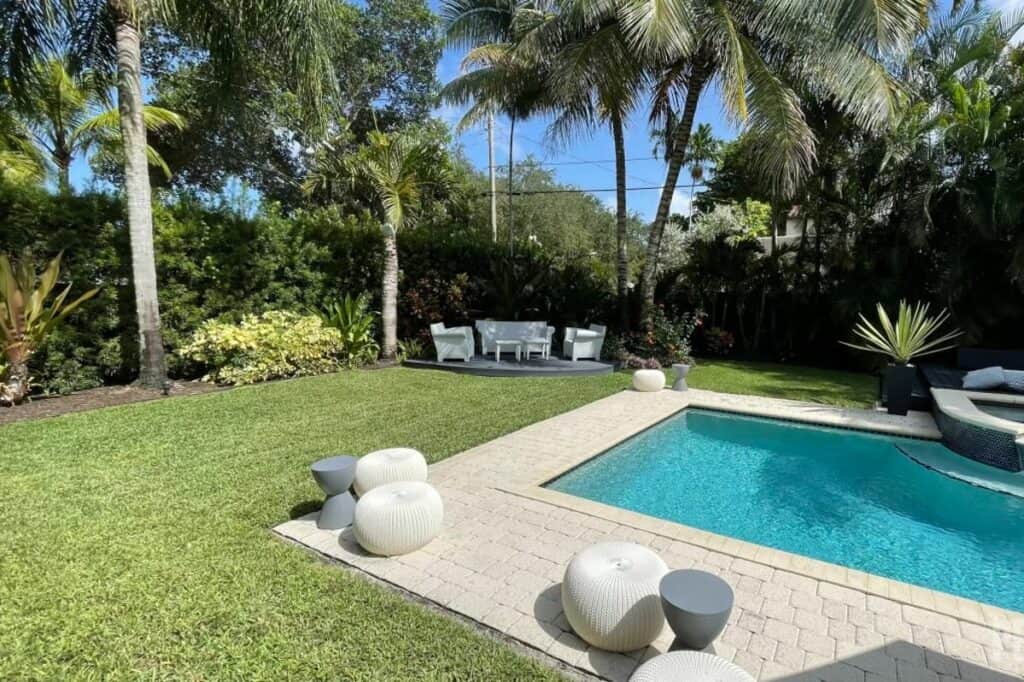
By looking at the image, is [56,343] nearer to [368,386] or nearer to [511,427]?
[368,386]

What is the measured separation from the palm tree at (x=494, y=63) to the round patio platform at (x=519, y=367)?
627 centimetres

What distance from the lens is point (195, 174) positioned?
19938mm

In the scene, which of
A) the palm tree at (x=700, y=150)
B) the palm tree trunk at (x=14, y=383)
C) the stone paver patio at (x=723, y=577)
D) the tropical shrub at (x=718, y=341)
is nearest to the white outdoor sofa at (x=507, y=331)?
the tropical shrub at (x=718, y=341)

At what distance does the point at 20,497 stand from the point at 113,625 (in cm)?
266

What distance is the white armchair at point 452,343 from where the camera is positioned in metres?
11.2

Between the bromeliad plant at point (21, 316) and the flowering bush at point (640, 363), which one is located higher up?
the bromeliad plant at point (21, 316)

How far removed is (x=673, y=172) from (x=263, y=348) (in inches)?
386

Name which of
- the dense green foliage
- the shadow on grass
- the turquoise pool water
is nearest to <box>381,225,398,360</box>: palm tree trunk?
the dense green foliage

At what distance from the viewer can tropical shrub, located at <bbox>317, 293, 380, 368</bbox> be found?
1113cm

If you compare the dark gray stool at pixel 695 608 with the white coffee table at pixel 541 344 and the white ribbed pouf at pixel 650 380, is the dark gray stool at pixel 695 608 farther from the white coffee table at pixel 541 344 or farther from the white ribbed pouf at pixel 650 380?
the white coffee table at pixel 541 344

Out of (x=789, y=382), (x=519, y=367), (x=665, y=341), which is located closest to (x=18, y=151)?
(x=519, y=367)

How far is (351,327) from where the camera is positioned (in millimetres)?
11156

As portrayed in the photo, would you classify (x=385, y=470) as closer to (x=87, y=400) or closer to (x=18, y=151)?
(x=87, y=400)

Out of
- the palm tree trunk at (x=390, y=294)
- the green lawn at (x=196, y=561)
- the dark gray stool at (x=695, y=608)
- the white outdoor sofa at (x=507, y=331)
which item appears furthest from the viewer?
the white outdoor sofa at (x=507, y=331)
